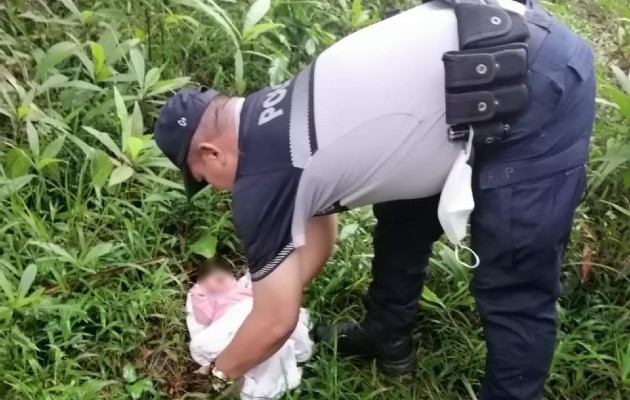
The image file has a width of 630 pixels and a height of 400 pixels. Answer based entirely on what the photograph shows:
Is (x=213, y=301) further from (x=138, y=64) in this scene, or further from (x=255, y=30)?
(x=255, y=30)

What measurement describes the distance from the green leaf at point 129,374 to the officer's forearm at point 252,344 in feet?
0.92

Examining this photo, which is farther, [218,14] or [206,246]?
[218,14]

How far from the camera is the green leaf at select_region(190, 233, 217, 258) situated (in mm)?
2701

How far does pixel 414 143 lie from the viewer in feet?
5.90

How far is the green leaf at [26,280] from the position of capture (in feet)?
7.70

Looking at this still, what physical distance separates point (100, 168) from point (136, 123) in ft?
0.63

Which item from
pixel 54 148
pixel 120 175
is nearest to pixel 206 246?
pixel 120 175

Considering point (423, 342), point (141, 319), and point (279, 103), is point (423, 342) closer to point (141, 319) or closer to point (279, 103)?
point (141, 319)

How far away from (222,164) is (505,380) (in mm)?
906

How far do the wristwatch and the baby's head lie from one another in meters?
0.26

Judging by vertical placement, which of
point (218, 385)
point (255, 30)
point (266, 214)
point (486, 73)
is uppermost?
point (486, 73)

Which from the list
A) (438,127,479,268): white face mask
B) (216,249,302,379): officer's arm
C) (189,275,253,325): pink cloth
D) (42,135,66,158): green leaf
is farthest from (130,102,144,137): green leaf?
(438,127,479,268): white face mask

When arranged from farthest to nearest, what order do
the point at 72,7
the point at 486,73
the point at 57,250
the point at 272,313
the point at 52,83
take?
the point at 72,7
the point at 52,83
the point at 57,250
the point at 272,313
the point at 486,73

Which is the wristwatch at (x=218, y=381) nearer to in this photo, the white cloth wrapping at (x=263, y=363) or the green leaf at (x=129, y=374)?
the white cloth wrapping at (x=263, y=363)
